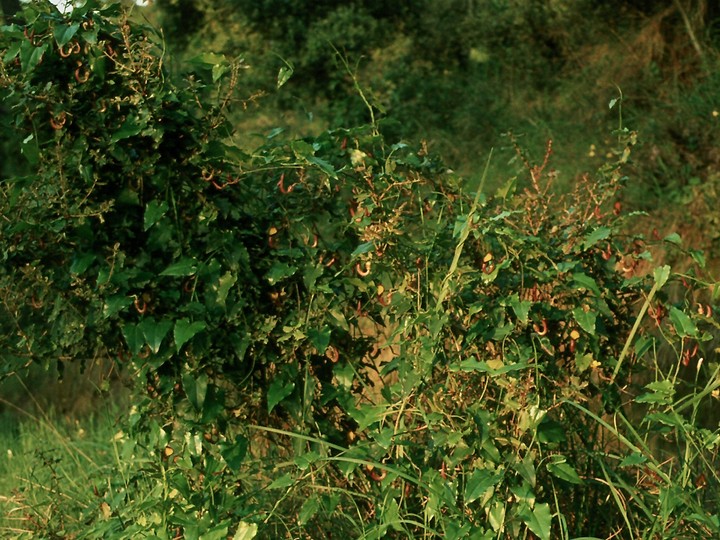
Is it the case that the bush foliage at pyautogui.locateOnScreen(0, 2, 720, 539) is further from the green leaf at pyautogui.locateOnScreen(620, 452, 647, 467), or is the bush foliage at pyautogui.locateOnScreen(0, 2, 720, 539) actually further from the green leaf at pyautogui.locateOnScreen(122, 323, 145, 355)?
the green leaf at pyautogui.locateOnScreen(620, 452, 647, 467)

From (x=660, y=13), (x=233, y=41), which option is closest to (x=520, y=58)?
(x=660, y=13)

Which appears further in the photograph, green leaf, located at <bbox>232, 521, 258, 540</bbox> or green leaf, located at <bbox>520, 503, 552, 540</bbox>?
green leaf, located at <bbox>232, 521, 258, 540</bbox>

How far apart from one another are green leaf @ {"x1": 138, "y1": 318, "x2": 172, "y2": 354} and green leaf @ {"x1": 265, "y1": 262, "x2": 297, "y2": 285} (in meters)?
0.32

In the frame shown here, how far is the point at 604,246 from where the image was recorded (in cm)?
323

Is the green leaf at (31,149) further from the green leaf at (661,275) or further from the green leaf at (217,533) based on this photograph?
the green leaf at (661,275)

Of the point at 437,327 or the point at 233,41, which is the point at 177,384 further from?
the point at 233,41

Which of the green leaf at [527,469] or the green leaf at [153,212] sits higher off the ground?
the green leaf at [153,212]

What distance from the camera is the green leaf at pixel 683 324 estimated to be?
2947mm

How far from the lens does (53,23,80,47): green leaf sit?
121 inches

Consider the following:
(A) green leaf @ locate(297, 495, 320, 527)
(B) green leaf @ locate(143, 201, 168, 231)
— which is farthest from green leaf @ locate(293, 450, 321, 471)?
(B) green leaf @ locate(143, 201, 168, 231)

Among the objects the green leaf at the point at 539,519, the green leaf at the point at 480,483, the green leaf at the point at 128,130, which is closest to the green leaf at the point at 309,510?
the green leaf at the point at 480,483

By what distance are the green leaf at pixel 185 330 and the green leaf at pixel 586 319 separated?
41.3 inches

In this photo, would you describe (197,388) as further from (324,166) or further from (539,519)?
(539,519)

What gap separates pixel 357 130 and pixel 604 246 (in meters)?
0.82
